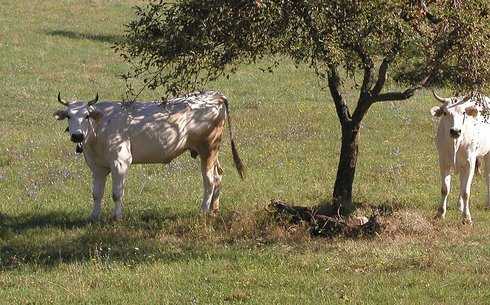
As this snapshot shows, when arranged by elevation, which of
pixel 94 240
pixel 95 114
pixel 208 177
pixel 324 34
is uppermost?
pixel 324 34

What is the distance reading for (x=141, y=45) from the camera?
14.2 metres

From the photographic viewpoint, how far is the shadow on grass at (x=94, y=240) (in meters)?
13.7

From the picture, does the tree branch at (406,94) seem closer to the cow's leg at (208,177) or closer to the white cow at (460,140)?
the white cow at (460,140)

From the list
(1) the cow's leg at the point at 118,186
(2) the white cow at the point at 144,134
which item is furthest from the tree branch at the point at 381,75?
(1) the cow's leg at the point at 118,186

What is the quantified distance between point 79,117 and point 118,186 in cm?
133

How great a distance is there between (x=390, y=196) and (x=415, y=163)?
11.9ft

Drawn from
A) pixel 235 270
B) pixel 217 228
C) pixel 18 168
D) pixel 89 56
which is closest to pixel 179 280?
pixel 235 270

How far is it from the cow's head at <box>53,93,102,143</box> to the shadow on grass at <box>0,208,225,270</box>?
1467 mm

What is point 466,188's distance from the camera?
16.5 meters

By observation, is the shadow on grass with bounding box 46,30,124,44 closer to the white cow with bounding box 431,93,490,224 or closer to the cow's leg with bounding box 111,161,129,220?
the cow's leg with bounding box 111,161,129,220

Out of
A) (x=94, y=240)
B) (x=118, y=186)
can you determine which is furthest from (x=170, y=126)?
(x=94, y=240)

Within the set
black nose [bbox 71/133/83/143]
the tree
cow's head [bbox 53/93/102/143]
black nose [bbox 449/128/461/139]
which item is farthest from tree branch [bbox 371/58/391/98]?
black nose [bbox 71/133/83/143]

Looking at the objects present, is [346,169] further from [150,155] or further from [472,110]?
[150,155]

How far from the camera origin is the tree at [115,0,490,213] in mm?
13156
